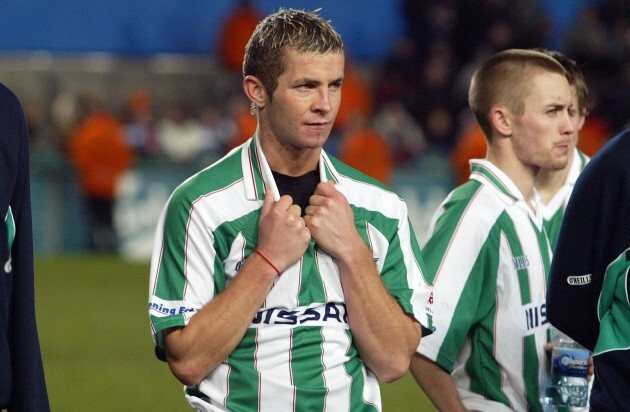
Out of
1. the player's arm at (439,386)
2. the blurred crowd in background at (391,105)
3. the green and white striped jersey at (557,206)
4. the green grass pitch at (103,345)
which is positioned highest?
the blurred crowd in background at (391,105)

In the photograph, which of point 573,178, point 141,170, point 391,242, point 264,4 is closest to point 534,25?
point 264,4

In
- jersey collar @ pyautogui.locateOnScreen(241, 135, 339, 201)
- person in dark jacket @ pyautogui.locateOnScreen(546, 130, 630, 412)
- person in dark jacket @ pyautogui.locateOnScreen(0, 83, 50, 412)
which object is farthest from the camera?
jersey collar @ pyautogui.locateOnScreen(241, 135, 339, 201)

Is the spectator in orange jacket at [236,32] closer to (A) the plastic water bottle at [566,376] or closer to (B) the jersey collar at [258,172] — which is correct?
(A) the plastic water bottle at [566,376]

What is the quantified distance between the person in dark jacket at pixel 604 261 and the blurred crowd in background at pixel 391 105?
11732 millimetres

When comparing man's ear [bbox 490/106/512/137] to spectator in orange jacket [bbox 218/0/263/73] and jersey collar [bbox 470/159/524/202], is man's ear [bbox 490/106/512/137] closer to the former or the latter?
jersey collar [bbox 470/159/524/202]

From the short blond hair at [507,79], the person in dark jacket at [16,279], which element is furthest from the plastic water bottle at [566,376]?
the person in dark jacket at [16,279]

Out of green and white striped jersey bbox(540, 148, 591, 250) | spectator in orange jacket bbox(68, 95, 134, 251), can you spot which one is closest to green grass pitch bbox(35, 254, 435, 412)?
spectator in orange jacket bbox(68, 95, 134, 251)

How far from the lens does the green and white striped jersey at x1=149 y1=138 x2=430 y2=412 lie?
3.72 meters

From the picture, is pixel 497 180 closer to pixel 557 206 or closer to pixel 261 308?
pixel 557 206

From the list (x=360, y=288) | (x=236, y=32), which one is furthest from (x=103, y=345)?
(x=236, y=32)

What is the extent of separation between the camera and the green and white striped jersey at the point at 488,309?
4.55 metres

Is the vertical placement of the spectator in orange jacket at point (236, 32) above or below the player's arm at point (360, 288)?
above

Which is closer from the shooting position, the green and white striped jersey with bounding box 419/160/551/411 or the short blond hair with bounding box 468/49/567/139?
the green and white striped jersey with bounding box 419/160/551/411

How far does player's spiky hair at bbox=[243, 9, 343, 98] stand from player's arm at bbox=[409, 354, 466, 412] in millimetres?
1321
